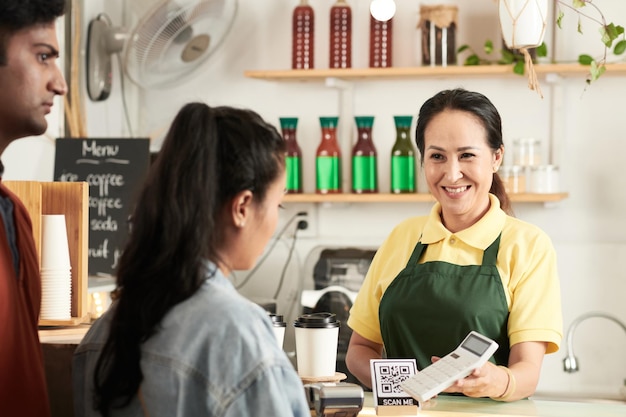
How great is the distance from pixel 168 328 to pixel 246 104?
3001 mm

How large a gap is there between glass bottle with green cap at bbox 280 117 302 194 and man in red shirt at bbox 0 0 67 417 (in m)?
2.54

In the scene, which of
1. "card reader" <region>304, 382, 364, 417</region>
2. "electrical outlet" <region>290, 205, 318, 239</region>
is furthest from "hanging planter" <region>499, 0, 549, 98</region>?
"electrical outlet" <region>290, 205, 318, 239</region>

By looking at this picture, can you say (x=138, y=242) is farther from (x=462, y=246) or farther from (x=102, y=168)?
(x=102, y=168)

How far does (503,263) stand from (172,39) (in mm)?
2094

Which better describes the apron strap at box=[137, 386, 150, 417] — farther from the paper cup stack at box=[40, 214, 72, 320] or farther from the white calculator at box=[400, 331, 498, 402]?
the paper cup stack at box=[40, 214, 72, 320]

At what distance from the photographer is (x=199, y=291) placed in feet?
3.44

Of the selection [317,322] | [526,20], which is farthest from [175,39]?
[317,322]

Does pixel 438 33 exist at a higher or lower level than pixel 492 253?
higher

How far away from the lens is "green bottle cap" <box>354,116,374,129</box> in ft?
12.1

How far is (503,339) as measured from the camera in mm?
1780

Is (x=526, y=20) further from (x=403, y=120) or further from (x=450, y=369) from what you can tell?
(x=403, y=120)

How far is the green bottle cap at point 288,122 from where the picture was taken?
3.73 meters

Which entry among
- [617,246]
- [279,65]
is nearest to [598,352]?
[617,246]

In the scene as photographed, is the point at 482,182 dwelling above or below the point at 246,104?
below
